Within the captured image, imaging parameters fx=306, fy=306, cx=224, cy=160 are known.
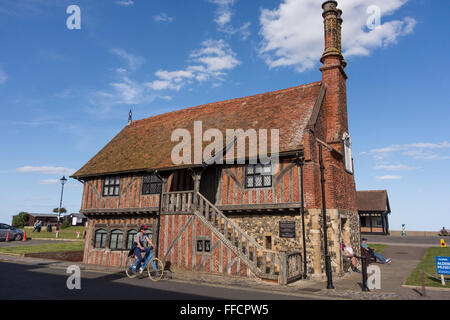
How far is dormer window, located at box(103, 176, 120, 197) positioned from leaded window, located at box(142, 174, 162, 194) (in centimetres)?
201

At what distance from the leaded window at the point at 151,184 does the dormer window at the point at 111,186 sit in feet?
6.59

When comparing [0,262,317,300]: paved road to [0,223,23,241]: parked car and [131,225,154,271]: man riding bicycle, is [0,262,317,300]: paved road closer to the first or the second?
[131,225,154,271]: man riding bicycle

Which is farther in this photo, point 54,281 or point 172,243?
point 172,243

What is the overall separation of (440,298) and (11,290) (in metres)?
11.7

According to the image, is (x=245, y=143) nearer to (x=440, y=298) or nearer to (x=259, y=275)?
(x=259, y=275)

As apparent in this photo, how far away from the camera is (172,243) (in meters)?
13.2

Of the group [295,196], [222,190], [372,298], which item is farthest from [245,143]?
[372,298]

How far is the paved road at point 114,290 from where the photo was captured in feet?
26.4

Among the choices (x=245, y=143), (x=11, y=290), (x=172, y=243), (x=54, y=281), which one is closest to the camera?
(x=11, y=290)

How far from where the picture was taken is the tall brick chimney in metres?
14.5

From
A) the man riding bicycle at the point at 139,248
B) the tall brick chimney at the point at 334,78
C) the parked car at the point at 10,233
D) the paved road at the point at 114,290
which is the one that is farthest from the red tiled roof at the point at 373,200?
the parked car at the point at 10,233

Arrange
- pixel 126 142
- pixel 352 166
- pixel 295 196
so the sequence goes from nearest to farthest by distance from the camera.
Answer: pixel 295 196
pixel 352 166
pixel 126 142

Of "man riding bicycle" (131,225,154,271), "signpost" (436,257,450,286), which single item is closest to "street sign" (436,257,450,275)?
"signpost" (436,257,450,286)

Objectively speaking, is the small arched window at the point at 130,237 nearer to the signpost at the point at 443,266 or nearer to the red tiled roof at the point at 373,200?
the signpost at the point at 443,266
